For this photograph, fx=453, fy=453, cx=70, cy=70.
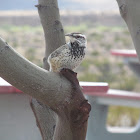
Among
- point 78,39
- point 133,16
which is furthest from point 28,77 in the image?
point 78,39

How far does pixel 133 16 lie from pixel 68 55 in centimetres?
42

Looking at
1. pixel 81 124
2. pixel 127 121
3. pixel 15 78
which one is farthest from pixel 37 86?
pixel 127 121

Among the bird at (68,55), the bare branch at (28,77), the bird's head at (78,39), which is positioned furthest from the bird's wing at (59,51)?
the bare branch at (28,77)

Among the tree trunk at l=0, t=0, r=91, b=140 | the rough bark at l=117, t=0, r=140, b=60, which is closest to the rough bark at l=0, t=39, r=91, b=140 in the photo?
the tree trunk at l=0, t=0, r=91, b=140

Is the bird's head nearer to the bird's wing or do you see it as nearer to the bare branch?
the bird's wing

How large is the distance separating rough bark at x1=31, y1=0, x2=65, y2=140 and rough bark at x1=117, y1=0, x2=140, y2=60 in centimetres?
54

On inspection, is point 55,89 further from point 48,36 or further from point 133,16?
point 48,36

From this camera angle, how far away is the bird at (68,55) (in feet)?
6.27

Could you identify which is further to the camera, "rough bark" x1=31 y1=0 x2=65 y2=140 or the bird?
"rough bark" x1=31 y1=0 x2=65 y2=140

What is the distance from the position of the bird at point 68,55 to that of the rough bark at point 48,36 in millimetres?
83

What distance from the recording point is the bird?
6.27 ft

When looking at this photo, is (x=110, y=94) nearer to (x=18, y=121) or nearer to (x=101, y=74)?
(x=18, y=121)

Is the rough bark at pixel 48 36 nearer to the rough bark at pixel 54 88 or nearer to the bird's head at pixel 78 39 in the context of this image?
the bird's head at pixel 78 39

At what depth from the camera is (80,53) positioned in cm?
201
